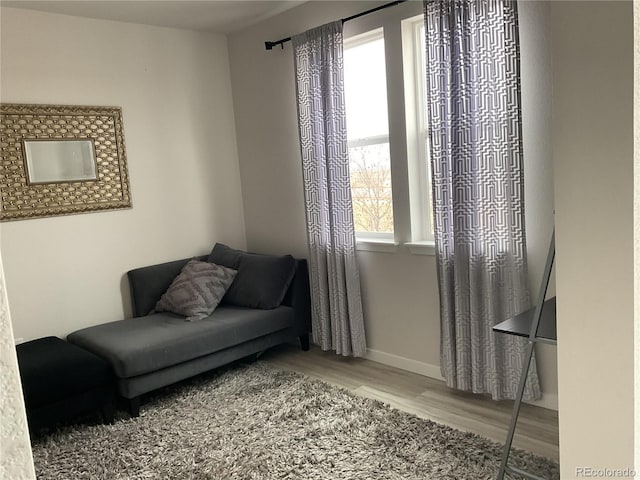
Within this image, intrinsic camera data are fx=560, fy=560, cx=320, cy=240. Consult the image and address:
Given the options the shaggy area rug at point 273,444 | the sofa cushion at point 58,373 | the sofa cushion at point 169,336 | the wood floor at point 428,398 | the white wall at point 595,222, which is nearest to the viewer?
the white wall at point 595,222

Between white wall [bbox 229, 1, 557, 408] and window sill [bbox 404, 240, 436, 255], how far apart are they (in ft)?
0.11

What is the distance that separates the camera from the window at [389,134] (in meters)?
3.35

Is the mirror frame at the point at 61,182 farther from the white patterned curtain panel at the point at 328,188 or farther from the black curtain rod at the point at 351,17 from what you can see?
the white patterned curtain panel at the point at 328,188

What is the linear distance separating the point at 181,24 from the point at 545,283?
325 cm

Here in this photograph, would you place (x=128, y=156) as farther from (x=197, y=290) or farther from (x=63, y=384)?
(x=63, y=384)

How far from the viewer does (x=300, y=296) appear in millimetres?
4074

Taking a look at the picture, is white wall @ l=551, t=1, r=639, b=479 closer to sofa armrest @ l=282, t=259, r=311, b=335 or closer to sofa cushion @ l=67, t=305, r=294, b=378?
sofa cushion @ l=67, t=305, r=294, b=378

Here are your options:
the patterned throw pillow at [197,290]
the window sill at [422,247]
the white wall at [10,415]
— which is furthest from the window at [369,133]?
the white wall at [10,415]

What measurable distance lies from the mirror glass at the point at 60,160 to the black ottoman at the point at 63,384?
3.66 ft

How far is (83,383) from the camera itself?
9.91ft

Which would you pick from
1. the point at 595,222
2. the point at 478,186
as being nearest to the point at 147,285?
the point at 478,186

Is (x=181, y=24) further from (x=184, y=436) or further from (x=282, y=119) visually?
(x=184, y=436)

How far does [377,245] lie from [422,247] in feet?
1.17

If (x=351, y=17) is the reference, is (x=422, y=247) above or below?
below
